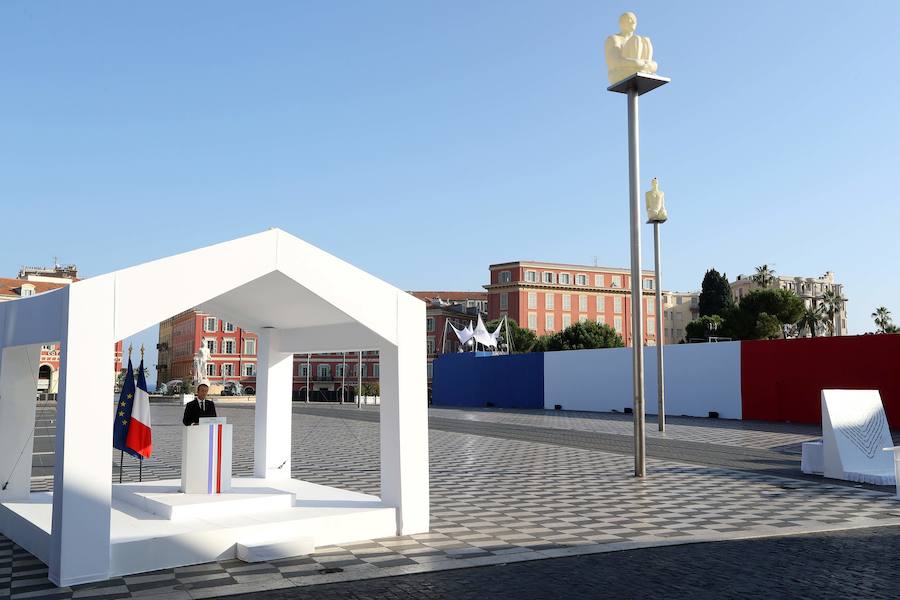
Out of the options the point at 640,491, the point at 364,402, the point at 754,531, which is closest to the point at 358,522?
the point at 754,531

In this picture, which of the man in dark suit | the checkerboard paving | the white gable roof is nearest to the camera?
the checkerboard paving

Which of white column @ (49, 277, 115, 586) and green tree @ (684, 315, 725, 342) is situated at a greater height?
green tree @ (684, 315, 725, 342)

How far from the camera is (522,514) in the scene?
391 inches

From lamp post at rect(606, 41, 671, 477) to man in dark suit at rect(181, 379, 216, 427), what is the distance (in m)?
7.02

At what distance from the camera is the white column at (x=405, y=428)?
869cm

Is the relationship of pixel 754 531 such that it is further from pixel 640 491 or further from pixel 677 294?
pixel 677 294

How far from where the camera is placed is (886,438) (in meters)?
13.8

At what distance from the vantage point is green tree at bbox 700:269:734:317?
88.8 meters

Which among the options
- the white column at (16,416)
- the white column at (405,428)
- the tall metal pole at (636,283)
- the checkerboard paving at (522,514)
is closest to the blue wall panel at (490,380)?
the checkerboard paving at (522,514)

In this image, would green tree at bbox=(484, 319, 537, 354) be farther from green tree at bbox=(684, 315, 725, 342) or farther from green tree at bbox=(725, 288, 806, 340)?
green tree at bbox=(725, 288, 806, 340)

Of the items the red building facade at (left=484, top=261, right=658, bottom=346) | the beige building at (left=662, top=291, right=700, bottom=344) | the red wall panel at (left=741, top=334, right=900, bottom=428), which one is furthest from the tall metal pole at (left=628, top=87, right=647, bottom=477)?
the beige building at (left=662, top=291, right=700, bottom=344)

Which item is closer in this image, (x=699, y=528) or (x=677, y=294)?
(x=699, y=528)

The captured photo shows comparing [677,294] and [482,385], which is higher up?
Answer: [677,294]

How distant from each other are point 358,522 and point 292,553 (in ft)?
3.24
